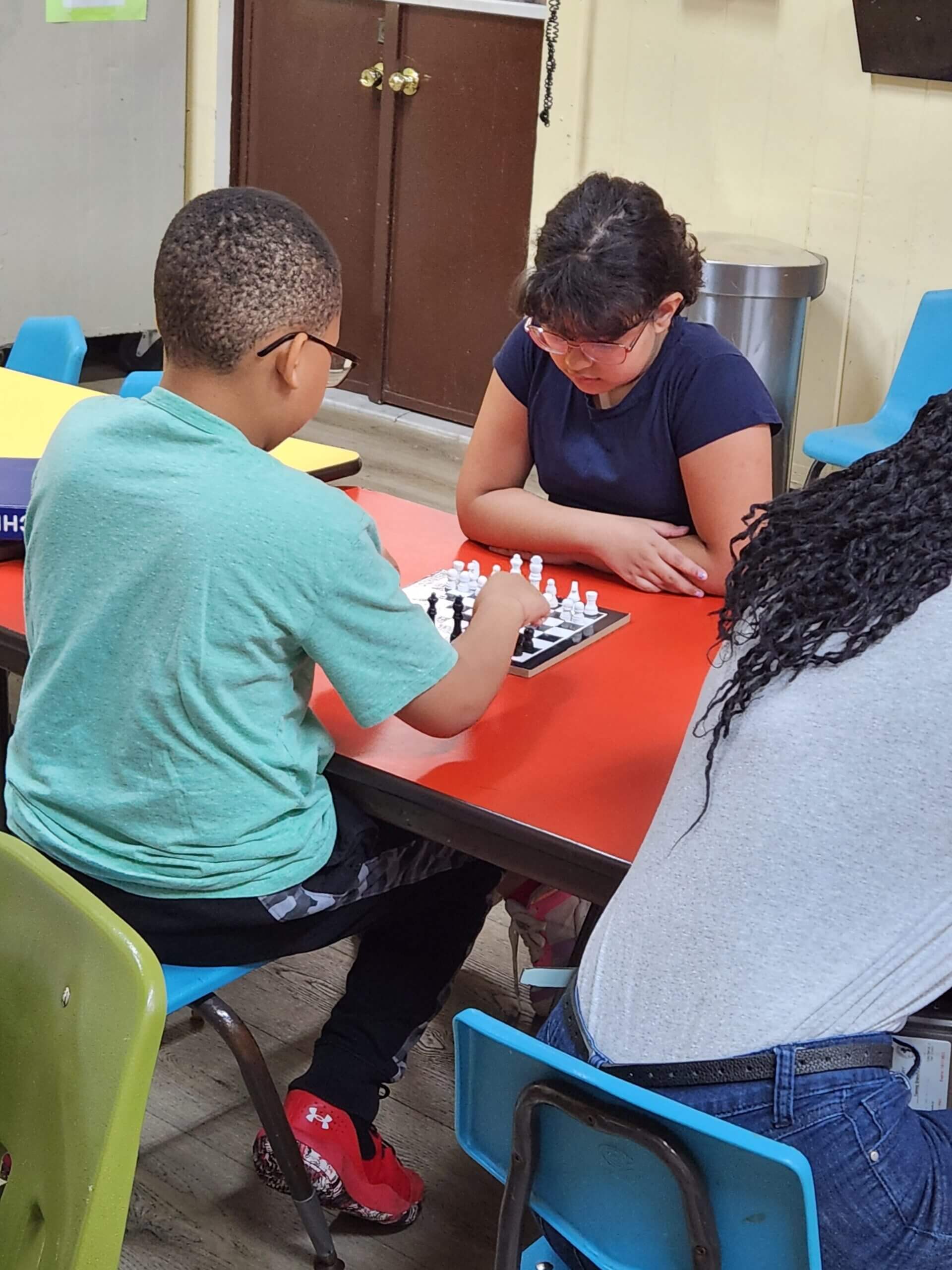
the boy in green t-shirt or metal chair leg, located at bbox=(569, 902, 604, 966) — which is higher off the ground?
the boy in green t-shirt

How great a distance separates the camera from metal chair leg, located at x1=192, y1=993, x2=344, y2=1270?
1.51 metres

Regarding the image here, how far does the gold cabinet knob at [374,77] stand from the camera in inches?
199

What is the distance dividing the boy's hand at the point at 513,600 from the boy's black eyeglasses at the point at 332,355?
0.28 metres

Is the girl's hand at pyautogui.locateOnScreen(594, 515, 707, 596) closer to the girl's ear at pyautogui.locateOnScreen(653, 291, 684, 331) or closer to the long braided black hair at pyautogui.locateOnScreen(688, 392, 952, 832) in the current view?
the girl's ear at pyautogui.locateOnScreen(653, 291, 684, 331)

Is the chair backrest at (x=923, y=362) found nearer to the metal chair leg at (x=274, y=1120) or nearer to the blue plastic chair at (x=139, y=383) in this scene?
the blue plastic chair at (x=139, y=383)

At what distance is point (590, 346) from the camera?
191 centimetres

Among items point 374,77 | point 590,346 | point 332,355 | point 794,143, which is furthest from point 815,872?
point 374,77

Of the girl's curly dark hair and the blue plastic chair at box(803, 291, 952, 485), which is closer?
the girl's curly dark hair

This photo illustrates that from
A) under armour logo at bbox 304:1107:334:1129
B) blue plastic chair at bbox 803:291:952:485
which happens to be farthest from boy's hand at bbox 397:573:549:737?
blue plastic chair at bbox 803:291:952:485

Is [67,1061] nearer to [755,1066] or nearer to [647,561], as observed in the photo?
[755,1066]

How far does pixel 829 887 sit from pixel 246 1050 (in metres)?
0.73

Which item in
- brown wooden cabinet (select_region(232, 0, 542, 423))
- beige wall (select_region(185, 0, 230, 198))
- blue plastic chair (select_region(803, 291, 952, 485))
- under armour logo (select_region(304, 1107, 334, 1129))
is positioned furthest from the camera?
beige wall (select_region(185, 0, 230, 198))

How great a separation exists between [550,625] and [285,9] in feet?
13.7

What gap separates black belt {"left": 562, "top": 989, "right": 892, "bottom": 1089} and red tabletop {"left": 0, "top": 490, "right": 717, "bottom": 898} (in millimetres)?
227
